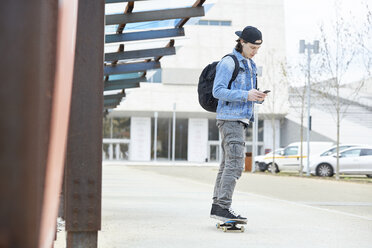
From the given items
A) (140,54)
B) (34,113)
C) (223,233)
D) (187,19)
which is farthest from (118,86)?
(34,113)

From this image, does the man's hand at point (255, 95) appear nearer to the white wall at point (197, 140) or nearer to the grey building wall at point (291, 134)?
the grey building wall at point (291, 134)

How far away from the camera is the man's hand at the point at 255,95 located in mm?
5809

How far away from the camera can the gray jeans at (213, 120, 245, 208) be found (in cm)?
601

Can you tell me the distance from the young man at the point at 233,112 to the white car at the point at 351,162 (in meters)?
24.6

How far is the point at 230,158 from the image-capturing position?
6.04 metres

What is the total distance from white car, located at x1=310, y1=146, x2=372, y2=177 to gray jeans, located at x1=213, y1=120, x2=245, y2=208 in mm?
24664

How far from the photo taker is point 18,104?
54cm

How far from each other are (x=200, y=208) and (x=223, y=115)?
3.14 meters

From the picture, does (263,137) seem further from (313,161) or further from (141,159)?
(313,161)

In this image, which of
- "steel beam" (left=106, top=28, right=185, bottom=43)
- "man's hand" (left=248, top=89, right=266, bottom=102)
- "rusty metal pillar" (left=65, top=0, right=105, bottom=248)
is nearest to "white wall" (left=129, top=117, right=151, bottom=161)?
"steel beam" (left=106, top=28, right=185, bottom=43)

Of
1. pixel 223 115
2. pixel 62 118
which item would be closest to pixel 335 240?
pixel 223 115

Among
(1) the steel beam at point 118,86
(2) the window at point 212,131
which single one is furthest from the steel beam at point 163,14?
(2) the window at point 212,131

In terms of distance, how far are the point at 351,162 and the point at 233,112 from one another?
25256 mm

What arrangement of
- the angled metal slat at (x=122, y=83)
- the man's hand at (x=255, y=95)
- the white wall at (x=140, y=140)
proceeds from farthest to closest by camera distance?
1. the white wall at (x=140, y=140)
2. the angled metal slat at (x=122, y=83)
3. the man's hand at (x=255, y=95)
